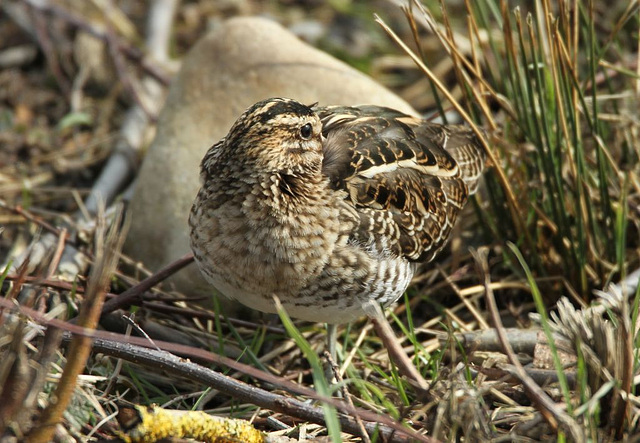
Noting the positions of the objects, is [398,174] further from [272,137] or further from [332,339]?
[332,339]

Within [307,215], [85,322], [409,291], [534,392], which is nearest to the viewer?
[85,322]

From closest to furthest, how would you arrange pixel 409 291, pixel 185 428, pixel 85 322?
pixel 85 322 < pixel 185 428 < pixel 409 291

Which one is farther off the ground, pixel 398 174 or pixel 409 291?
pixel 398 174

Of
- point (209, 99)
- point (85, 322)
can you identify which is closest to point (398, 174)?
point (209, 99)

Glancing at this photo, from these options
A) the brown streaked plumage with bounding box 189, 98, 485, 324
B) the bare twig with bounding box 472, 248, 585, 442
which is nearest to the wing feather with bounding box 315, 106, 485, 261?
the brown streaked plumage with bounding box 189, 98, 485, 324

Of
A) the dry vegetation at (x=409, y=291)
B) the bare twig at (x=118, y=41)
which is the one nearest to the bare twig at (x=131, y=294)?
the dry vegetation at (x=409, y=291)

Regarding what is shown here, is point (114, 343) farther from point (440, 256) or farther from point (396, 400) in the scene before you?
point (440, 256)

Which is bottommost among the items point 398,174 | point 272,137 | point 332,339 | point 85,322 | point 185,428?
point 332,339

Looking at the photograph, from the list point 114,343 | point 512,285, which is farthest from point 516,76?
point 114,343

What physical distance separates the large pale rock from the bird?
0.93 metres

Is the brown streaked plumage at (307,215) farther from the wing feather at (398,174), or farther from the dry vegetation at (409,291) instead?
the dry vegetation at (409,291)

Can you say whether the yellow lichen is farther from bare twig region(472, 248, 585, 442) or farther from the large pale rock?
the large pale rock

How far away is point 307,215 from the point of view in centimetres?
364

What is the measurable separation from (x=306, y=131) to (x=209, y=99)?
1.52 meters
